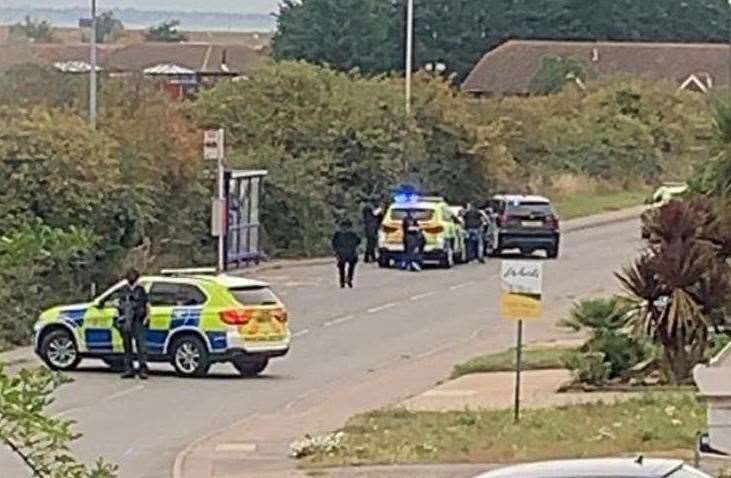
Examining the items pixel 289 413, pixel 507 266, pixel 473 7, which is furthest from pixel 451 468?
pixel 473 7

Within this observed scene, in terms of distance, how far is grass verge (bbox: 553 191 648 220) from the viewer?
75.8m

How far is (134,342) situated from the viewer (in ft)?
99.5

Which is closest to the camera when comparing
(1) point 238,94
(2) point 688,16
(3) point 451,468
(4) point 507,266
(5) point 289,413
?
(3) point 451,468

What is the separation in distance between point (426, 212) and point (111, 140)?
10.1m

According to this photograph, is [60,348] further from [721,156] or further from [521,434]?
[521,434]

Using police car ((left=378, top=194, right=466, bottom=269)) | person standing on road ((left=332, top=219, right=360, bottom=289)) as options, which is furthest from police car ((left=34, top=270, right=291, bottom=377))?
police car ((left=378, top=194, right=466, bottom=269))

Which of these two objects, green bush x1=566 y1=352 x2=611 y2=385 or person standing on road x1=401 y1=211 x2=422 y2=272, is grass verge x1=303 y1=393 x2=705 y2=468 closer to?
green bush x1=566 y1=352 x2=611 y2=385

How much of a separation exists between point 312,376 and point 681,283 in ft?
22.0

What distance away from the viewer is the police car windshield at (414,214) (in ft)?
168

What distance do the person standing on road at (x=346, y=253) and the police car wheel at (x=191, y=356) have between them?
14303 mm

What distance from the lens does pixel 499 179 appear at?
220ft

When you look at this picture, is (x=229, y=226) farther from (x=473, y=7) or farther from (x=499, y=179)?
(x=473, y=7)

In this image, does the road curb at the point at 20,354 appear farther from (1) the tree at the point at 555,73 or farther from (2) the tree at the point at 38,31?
(1) the tree at the point at 555,73

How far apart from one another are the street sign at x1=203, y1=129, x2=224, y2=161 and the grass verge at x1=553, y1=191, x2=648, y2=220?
26.9 meters
